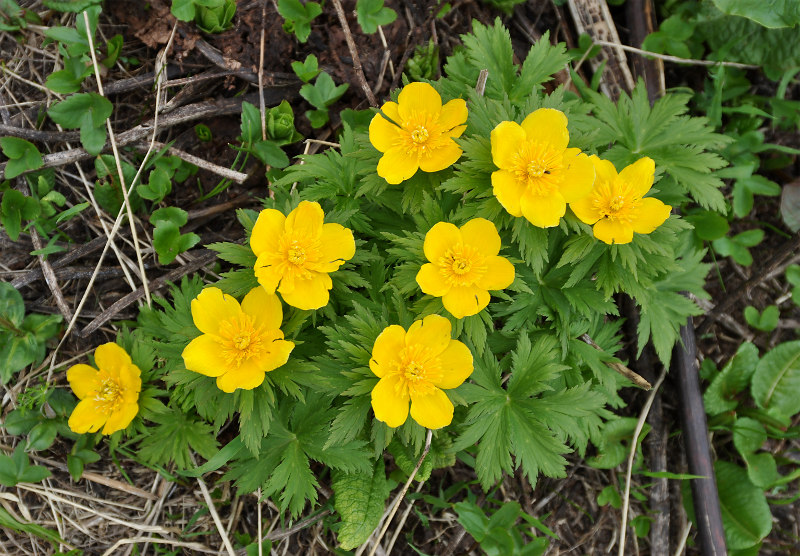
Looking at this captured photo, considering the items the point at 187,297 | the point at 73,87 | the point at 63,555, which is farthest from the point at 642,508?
the point at 73,87

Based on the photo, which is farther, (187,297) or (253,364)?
(187,297)

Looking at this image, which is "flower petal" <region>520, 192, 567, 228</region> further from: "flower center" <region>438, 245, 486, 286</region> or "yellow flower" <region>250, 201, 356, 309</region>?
"yellow flower" <region>250, 201, 356, 309</region>

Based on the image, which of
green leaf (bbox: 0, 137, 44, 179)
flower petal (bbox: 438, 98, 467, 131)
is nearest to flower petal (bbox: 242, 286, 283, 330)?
flower petal (bbox: 438, 98, 467, 131)

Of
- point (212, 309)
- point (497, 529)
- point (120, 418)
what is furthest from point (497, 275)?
point (120, 418)

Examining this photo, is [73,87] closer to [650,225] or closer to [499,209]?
[499,209]

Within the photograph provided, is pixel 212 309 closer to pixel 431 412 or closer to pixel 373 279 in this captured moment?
pixel 373 279

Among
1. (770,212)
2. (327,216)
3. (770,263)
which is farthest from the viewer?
(770,212)

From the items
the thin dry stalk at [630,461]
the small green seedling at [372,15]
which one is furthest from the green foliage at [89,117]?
the thin dry stalk at [630,461]
